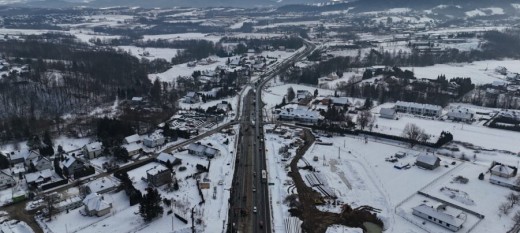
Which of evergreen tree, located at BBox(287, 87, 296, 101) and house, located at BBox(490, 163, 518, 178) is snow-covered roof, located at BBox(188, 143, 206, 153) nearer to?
evergreen tree, located at BBox(287, 87, 296, 101)

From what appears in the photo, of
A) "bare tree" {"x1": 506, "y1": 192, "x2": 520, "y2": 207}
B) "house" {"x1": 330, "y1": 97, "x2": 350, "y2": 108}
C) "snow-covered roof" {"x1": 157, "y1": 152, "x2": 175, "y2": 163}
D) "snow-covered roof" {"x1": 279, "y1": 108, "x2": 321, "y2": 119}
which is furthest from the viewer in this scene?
"house" {"x1": 330, "y1": 97, "x2": 350, "y2": 108}

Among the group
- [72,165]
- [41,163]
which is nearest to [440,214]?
[72,165]

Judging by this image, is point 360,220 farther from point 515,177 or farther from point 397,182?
point 515,177

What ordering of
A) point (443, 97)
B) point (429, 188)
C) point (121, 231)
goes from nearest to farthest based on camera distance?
point (121, 231) < point (429, 188) < point (443, 97)

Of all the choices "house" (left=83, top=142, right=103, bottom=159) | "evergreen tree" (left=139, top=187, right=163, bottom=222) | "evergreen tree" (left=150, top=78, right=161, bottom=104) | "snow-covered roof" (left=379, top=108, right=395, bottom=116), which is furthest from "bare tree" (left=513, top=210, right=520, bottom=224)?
"evergreen tree" (left=150, top=78, right=161, bottom=104)

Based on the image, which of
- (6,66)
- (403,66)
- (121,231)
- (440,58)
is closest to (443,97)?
(403,66)

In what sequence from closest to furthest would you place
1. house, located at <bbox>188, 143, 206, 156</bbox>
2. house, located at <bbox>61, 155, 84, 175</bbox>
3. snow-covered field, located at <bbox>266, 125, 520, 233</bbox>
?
snow-covered field, located at <bbox>266, 125, 520, 233</bbox>, house, located at <bbox>61, 155, 84, 175</bbox>, house, located at <bbox>188, 143, 206, 156</bbox>

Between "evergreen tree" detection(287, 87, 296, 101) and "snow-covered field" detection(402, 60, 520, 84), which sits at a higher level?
"snow-covered field" detection(402, 60, 520, 84)
